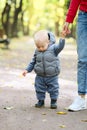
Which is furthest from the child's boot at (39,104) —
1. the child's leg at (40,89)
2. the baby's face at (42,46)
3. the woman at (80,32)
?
the baby's face at (42,46)

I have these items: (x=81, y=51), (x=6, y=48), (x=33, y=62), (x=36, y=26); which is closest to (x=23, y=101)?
(x=33, y=62)

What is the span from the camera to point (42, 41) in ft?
24.9

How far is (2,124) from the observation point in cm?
664

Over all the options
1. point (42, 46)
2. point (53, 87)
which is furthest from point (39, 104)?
point (42, 46)

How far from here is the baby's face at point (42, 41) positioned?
24.9 ft

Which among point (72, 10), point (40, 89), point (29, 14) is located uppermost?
point (72, 10)

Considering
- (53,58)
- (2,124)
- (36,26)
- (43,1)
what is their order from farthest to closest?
(36,26) < (43,1) < (53,58) < (2,124)

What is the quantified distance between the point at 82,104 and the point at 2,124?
1506 mm

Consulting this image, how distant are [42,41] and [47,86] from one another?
728 millimetres

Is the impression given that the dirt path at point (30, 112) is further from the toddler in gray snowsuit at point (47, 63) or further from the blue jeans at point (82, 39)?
the blue jeans at point (82, 39)

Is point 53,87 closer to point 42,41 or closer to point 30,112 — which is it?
point 30,112

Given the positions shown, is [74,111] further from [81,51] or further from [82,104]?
[81,51]

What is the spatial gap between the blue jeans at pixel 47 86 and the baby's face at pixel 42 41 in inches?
18.4

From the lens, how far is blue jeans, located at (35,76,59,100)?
7773 mm
